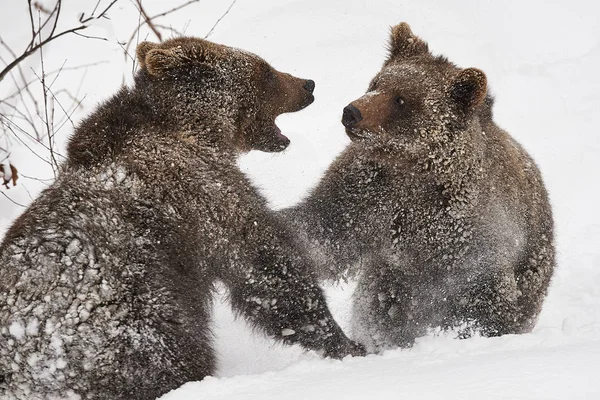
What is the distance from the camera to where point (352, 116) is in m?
6.32

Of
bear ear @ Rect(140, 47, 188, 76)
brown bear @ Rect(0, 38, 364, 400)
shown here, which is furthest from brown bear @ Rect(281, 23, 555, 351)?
bear ear @ Rect(140, 47, 188, 76)

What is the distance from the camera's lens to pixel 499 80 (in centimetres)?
1279

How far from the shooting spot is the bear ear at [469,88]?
20.5ft

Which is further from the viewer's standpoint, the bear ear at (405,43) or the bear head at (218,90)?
the bear ear at (405,43)

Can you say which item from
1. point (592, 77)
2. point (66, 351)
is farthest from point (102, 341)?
point (592, 77)

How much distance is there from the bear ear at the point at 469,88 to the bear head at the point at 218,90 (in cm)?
134

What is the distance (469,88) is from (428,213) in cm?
107

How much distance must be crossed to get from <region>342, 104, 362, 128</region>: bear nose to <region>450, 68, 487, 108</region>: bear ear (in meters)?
0.80

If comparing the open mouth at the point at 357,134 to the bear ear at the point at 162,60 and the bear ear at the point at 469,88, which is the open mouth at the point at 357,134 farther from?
the bear ear at the point at 162,60

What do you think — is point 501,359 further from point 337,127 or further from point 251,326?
point 337,127

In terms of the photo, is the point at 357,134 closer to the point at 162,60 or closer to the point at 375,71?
the point at 162,60

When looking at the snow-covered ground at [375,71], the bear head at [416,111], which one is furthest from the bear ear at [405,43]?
the snow-covered ground at [375,71]

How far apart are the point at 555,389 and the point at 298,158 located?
693cm

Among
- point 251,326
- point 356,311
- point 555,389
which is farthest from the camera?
point 356,311
